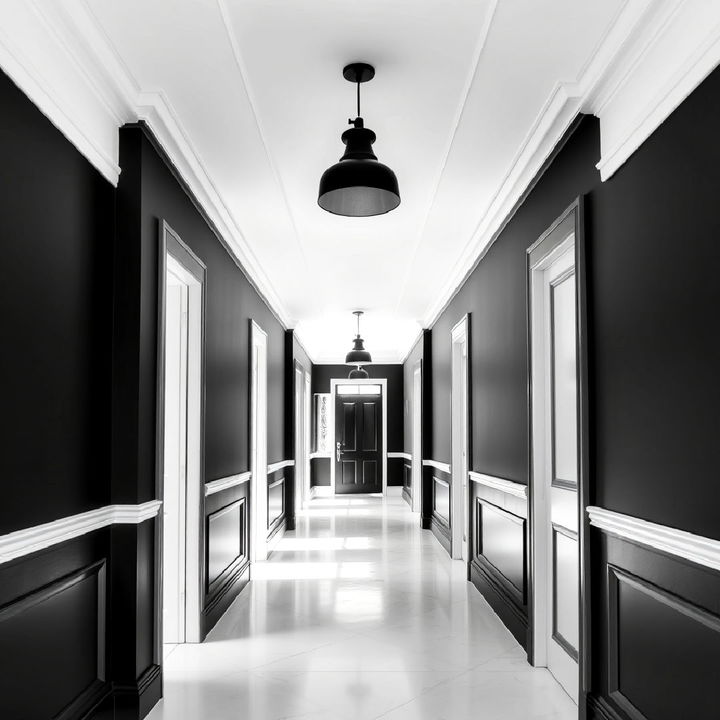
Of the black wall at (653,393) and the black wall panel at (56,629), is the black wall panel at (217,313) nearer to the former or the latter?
the black wall panel at (56,629)

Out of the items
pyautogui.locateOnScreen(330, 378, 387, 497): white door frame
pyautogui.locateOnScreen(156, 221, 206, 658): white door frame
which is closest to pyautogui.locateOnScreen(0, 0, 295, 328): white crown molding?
pyautogui.locateOnScreen(156, 221, 206, 658): white door frame

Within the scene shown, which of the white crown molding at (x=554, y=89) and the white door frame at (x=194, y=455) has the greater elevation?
the white crown molding at (x=554, y=89)

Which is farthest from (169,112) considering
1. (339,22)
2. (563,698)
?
(563,698)

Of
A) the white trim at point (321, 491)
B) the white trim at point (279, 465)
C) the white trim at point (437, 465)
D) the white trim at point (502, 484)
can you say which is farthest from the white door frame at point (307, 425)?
the white trim at point (502, 484)

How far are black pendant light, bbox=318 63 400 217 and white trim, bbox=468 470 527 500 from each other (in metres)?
2.05

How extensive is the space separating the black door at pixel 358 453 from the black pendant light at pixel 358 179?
12064 mm

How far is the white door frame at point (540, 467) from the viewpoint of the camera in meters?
4.24

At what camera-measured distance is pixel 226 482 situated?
5504mm

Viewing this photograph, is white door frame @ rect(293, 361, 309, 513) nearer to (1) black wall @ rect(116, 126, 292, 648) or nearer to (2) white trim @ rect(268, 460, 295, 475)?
(2) white trim @ rect(268, 460, 295, 475)

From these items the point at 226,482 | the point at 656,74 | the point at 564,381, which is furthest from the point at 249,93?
the point at 226,482

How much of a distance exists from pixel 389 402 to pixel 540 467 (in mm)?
11206

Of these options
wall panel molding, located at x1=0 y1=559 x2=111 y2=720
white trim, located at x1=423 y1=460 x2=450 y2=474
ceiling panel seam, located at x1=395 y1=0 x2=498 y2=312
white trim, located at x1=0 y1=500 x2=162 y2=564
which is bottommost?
wall panel molding, located at x1=0 y1=559 x2=111 y2=720

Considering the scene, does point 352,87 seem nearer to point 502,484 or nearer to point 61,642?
point 61,642

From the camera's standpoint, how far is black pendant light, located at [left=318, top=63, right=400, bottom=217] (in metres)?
3.09
